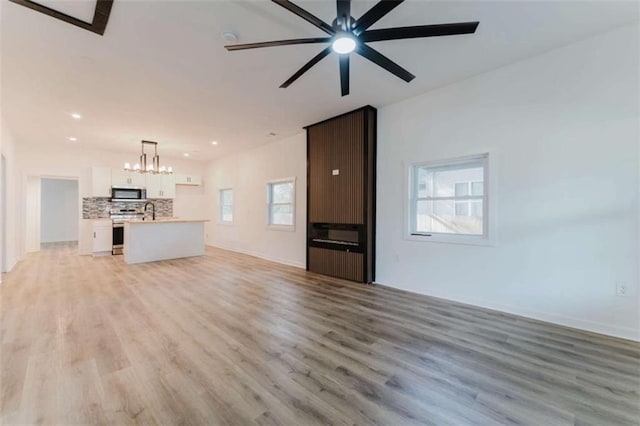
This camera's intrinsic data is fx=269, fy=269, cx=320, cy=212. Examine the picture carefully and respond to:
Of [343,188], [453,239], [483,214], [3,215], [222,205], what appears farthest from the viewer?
[222,205]

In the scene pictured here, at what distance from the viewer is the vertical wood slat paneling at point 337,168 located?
450 centimetres

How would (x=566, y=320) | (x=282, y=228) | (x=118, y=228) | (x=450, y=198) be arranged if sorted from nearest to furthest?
(x=566, y=320), (x=450, y=198), (x=282, y=228), (x=118, y=228)

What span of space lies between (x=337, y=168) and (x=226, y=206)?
5289 mm

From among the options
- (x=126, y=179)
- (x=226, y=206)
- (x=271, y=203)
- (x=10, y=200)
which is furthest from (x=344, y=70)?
(x=126, y=179)

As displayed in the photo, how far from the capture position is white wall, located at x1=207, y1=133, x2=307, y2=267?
5926 mm

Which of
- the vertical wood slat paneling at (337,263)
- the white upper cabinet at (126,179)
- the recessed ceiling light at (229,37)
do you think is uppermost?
the recessed ceiling light at (229,37)

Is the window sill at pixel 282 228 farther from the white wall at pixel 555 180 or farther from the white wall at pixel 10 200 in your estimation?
the white wall at pixel 10 200

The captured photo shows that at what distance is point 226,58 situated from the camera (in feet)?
9.84

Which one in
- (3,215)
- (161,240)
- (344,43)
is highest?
(344,43)

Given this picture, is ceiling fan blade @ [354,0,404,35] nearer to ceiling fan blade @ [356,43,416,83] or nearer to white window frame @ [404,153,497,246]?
ceiling fan blade @ [356,43,416,83]

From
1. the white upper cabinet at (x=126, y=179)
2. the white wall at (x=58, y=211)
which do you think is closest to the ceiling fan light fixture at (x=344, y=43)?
the white upper cabinet at (x=126, y=179)

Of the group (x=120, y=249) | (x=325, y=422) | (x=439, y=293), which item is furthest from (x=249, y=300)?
(x=120, y=249)

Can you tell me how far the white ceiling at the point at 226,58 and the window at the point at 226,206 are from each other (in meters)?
3.82

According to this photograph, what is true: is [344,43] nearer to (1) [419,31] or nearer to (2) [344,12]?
(2) [344,12]
